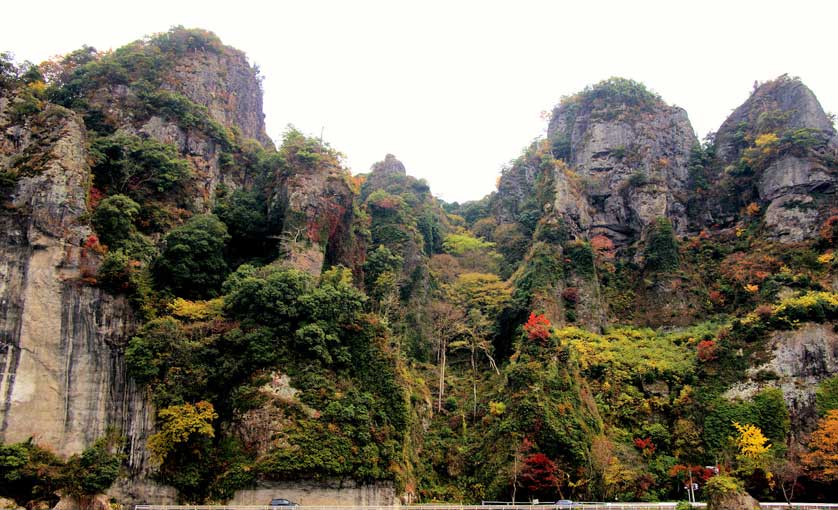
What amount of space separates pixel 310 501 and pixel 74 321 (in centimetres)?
1559

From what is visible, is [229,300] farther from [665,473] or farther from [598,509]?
[665,473]

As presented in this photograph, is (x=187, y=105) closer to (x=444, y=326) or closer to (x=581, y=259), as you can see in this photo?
(x=444, y=326)

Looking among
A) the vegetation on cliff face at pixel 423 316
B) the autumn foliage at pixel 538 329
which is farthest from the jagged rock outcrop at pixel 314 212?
the autumn foliage at pixel 538 329

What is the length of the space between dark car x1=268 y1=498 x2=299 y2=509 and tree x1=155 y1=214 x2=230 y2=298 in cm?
1460

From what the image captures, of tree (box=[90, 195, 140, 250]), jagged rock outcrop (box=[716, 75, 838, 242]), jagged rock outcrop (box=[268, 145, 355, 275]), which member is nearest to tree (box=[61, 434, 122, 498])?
tree (box=[90, 195, 140, 250])

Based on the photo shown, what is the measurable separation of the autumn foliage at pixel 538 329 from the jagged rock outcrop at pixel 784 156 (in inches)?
879

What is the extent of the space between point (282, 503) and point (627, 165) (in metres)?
45.7

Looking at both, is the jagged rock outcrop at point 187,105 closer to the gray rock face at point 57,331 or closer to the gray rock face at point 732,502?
the gray rock face at point 57,331

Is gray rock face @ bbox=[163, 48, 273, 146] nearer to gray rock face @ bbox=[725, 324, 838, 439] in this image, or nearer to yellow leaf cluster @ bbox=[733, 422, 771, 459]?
gray rock face @ bbox=[725, 324, 838, 439]

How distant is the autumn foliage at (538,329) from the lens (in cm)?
4216

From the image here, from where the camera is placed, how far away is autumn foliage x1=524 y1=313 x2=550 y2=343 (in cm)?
4216

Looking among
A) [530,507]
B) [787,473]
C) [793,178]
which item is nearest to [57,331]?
[530,507]

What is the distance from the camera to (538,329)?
140ft

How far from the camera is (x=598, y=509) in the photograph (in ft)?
106
